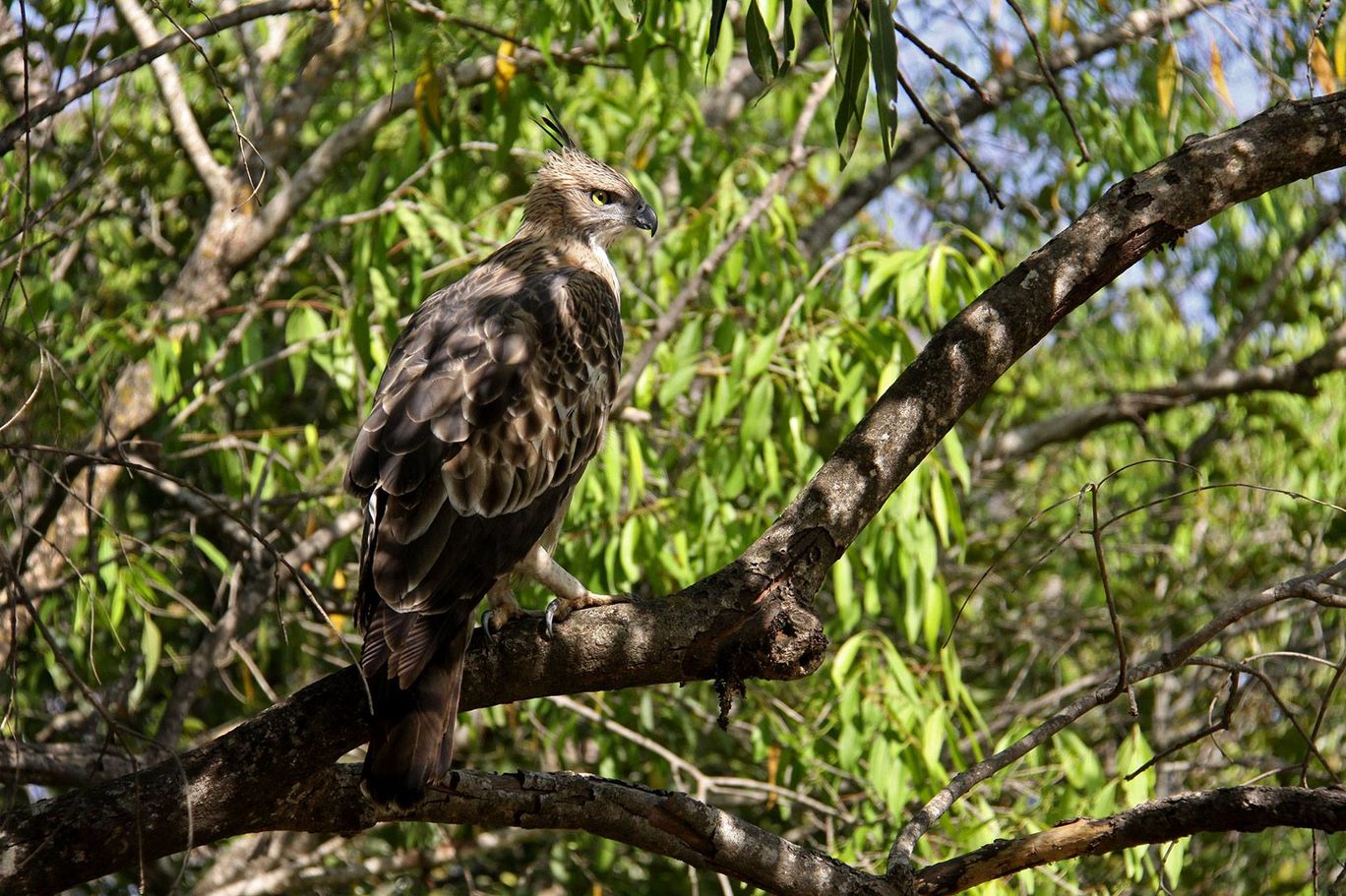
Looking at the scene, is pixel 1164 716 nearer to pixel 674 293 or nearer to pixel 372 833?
pixel 674 293

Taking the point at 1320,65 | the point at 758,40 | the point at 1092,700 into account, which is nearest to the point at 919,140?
the point at 1320,65

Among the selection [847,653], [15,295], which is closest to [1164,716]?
[847,653]

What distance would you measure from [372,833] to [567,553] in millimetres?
2299

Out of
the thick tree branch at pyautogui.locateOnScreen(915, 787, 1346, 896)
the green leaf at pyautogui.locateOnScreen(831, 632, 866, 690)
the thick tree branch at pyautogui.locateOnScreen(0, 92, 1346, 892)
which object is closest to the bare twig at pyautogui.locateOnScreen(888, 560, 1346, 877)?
the thick tree branch at pyautogui.locateOnScreen(915, 787, 1346, 896)

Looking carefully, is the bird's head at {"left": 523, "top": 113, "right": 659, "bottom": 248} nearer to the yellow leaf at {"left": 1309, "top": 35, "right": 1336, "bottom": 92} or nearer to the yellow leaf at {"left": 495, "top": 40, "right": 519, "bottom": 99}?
the yellow leaf at {"left": 495, "top": 40, "right": 519, "bottom": 99}

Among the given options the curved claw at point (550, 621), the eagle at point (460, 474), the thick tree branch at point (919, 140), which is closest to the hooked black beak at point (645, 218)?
the eagle at point (460, 474)

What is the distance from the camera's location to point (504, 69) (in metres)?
5.09

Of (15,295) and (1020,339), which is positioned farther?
(15,295)

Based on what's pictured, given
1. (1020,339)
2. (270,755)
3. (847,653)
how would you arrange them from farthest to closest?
(847,653) < (1020,339) < (270,755)

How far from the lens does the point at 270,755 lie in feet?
8.48

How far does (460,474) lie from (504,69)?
233 cm

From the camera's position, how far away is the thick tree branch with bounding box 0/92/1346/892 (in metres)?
2.64

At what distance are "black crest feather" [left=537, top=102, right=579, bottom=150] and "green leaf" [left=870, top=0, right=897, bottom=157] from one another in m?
2.32

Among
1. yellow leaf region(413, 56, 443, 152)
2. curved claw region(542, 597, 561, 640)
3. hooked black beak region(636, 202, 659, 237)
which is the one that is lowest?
curved claw region(542, 597, 561, 640)
